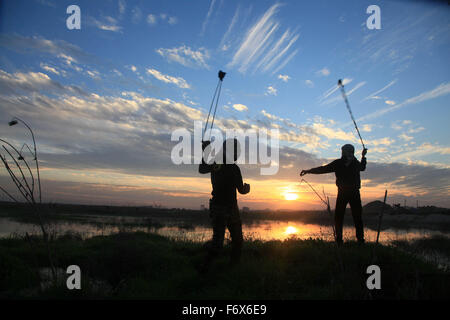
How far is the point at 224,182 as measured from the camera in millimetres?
5910

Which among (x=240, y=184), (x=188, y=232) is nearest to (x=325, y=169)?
(x=240, y=184)

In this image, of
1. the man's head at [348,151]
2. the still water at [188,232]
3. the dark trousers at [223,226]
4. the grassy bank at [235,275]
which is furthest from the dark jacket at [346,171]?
the still water at [188,232]

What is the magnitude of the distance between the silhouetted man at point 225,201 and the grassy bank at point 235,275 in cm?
51

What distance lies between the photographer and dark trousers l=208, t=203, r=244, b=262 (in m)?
5.61

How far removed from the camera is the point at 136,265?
22.0ft

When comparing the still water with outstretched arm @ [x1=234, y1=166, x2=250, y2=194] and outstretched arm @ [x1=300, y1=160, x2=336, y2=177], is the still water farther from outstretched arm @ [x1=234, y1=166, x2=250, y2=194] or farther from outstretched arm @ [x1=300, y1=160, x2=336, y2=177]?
outstretched arm @ [x1=234, y1=166, x2=250, y2=194]

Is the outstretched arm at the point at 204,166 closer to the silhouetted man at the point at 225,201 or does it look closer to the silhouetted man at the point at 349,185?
the silhouetted man at the point at 225,201

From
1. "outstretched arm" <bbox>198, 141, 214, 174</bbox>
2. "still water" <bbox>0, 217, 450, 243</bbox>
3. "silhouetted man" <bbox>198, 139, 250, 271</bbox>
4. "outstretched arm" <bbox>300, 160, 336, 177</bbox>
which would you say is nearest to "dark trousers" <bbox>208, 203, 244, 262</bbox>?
"silhouetted man" <bbox>198, 139, 250, 271</bbox>

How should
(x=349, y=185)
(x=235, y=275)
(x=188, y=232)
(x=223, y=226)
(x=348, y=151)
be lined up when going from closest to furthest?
(x=235, y=275) < (x=223, y=226) < (x=349, y=185) < (x=348, y=151) < (x=188, y=232)

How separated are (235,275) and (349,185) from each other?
3975mm

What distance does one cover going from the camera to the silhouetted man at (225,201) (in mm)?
5672

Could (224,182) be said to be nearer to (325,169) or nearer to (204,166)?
(204,166)

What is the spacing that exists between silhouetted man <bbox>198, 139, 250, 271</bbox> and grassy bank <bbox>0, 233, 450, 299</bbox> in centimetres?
51
